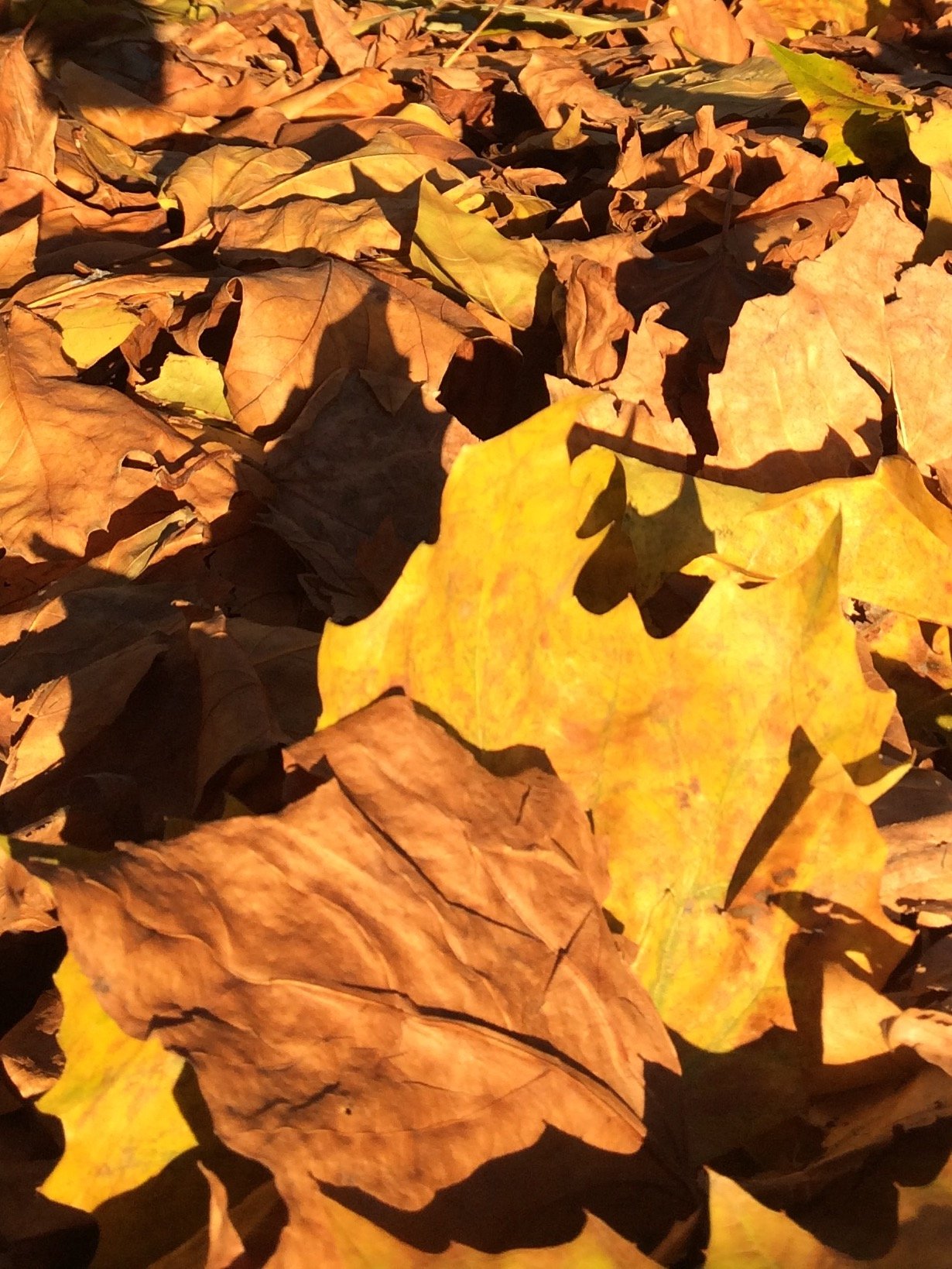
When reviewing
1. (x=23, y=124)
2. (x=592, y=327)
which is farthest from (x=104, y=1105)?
(x=23, y=124)

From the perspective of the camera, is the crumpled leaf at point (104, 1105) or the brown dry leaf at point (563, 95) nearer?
the crumpled leaf at point (104, 1105)

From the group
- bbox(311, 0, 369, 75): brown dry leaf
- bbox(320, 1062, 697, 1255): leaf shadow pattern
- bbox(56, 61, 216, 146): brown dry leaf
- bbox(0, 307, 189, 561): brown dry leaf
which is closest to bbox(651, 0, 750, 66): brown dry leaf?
bbox(311, 0, 369, 75): brown dry leaf

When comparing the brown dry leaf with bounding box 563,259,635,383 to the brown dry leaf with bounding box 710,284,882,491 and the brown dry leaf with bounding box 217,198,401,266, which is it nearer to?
the brown dry leaf with bounding box 710,284,882,491

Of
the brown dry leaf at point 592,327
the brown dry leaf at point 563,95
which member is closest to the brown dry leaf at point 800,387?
the brown dry leaf at point 592,327

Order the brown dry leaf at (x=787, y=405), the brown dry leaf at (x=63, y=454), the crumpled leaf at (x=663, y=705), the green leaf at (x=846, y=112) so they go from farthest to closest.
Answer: the green leaf at (x=846, y=112) → the brown dry leaf at (x=63, y=454) → the brown dry leaf at (x=787, y=405) → the crumpled leaf at (x=663, y=705)

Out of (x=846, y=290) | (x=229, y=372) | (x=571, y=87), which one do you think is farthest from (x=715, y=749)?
(x=571, y=87)

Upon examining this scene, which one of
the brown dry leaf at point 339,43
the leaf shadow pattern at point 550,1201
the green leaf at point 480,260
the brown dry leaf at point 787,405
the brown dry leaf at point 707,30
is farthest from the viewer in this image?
the brown dry leaf at point 707,30

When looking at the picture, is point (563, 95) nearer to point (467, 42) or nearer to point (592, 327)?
point (467, 42)

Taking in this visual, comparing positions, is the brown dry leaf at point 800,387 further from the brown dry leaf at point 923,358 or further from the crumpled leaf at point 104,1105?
the crumpled leaf at point 104,1105

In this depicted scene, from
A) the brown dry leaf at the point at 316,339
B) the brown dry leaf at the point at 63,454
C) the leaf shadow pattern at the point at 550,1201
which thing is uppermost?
the brown dry leaf at the point at 316,339
